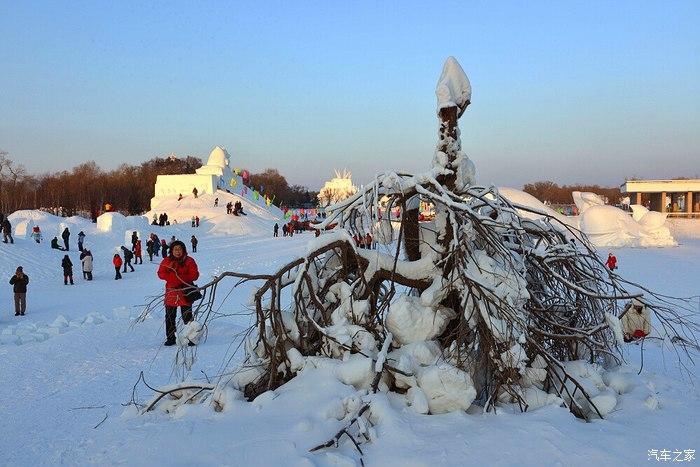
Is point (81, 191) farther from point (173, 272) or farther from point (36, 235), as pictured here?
point (173, 272)

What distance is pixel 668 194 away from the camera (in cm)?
7188

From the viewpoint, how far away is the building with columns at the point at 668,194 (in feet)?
222

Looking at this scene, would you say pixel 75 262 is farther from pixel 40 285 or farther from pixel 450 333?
pixel 450 333

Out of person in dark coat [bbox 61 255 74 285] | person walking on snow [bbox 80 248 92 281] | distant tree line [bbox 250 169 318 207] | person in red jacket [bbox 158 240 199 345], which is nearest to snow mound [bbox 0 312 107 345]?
person in red jacket [bbox 158 240 199 345]

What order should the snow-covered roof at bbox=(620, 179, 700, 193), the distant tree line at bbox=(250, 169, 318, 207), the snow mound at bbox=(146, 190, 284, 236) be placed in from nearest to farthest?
the snow mound at bbox=(146, 190, 284, 236) → the snow-covered roof at bbox=(620, 179, 700, 193) → the distant tree line at bbox=(250, 169, 318, 207)

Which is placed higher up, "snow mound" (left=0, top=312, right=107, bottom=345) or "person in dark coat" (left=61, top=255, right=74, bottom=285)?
"snow mound" (left=0, top=312, right=107, bottom=345)

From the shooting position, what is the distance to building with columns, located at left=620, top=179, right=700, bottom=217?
67750 mm

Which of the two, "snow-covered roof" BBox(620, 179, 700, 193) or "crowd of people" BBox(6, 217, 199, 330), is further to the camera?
"snow-covered roof" BBox(620, 179, 700, 193)

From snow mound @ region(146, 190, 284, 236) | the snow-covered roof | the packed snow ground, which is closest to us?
the packed snow ground

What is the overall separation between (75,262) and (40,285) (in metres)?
6.59

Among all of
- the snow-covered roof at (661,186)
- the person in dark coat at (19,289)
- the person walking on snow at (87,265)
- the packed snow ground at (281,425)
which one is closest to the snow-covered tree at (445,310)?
the packed snow ground at (281,425)

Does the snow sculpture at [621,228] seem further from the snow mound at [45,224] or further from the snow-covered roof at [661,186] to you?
the snow-covered roof at [661,186]

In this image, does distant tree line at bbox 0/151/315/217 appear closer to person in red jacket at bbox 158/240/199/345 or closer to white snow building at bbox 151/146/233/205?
white snow building at bbox 151/146/233/205

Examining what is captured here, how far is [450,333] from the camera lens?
5172 mm
